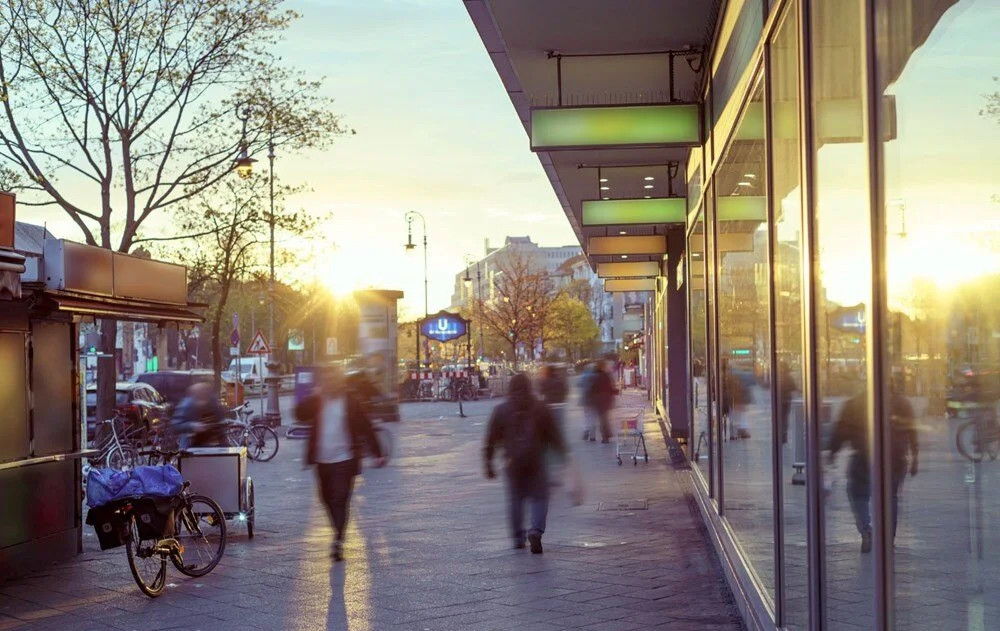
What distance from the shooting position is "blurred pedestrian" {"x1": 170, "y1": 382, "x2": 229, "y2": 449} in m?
12.9

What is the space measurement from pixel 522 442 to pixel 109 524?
3717 millimetres

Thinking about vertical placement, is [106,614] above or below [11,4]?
below

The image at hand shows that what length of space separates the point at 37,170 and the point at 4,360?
16.3 m

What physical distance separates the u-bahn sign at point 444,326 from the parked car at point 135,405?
17983 mm

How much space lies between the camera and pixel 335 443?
10445 millimetres

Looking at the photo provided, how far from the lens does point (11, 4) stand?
23.7m

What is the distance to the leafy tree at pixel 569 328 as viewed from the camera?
284 ft

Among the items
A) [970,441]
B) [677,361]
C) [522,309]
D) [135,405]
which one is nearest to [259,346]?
[135,405]

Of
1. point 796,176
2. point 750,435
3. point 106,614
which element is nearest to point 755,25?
point 796,176

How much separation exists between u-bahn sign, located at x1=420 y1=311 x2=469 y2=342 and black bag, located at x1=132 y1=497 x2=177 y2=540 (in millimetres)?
41262

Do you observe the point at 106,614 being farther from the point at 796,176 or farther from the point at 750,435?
the point at 796,176

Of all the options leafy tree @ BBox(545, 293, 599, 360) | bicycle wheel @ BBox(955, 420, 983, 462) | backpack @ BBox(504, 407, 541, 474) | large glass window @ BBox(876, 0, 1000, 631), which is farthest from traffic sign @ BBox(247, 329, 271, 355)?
leafy tree @ BBox(545, 293, 599, 360)

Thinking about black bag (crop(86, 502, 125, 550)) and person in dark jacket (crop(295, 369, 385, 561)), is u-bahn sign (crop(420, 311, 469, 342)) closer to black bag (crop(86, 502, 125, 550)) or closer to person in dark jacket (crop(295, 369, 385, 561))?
person in dark jacket (crop(295, 369, 385, 561))

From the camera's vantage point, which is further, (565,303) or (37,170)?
(565,303)
